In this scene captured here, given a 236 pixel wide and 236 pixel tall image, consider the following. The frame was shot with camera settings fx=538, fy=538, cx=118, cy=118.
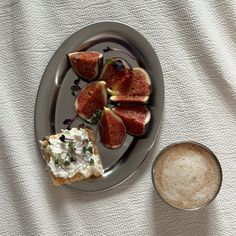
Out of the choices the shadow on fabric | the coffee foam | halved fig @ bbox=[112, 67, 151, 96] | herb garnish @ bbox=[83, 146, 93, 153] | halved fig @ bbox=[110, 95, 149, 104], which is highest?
halved fig @ bbox=[112, 67, 151, 96]

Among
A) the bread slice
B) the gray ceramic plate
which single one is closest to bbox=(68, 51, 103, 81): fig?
the gray ceramic plate

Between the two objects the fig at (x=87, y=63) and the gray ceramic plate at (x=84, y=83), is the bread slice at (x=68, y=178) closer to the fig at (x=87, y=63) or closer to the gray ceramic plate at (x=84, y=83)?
the gray ceramic plate at (x=84, y=83)

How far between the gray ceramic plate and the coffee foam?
10 cm

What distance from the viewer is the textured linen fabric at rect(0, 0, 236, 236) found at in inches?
61.2

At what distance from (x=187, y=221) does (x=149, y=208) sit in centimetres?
11

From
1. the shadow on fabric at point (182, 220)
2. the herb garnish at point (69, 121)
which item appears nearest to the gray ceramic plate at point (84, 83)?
the herb garnish at point (69, 121)

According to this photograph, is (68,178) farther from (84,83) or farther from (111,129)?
(84,83)

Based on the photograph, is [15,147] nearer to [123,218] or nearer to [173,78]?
[123,218]

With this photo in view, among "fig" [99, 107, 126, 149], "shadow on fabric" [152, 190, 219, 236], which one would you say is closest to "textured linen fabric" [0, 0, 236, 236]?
"shadow on fabric" [152, 190, 219, 236]

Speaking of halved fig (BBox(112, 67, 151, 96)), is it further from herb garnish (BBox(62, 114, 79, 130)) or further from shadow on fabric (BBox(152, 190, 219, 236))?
shadow on fabric (BBox(152, 190, 219, 236))

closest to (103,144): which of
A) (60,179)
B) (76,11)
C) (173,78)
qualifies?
(60,179)

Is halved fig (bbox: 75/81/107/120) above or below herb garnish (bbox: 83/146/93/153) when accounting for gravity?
above

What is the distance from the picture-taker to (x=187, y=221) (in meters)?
1.55

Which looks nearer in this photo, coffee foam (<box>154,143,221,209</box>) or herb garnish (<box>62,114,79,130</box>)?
coffee foam (<box>154,143,221,209</box>)
